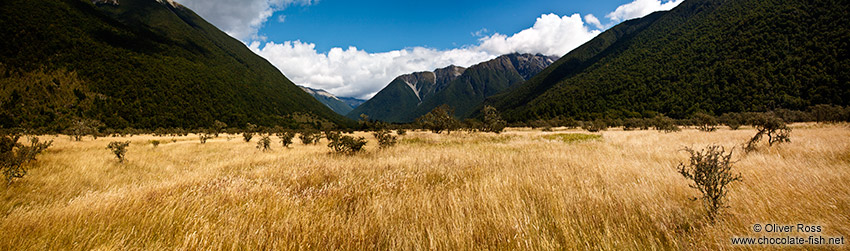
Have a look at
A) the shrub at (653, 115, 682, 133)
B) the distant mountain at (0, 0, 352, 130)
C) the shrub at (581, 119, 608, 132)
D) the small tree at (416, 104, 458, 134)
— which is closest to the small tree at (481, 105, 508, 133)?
the small tree at (416, 104, 458, 134)

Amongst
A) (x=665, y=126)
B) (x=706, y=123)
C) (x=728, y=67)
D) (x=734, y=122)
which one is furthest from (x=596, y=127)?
(x=728, y=67)

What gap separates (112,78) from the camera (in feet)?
335

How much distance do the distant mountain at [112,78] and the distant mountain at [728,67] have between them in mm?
148618

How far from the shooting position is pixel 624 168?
5.54 meters

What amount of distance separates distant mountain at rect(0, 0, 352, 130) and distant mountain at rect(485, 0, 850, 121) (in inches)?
5851

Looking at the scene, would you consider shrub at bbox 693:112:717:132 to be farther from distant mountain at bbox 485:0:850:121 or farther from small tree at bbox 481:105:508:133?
distant mountain at bbox 485:0:850:121

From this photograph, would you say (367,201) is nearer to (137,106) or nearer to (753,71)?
(753,71)

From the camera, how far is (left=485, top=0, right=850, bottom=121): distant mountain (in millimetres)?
73344

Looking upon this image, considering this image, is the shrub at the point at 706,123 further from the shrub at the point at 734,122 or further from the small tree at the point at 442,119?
the small tree at the point at 442,119

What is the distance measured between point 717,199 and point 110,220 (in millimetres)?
6639

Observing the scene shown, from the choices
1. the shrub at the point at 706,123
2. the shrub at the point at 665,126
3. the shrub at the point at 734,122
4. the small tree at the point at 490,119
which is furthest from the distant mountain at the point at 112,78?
the shrub at the point at 734,122

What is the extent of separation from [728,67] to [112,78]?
228m

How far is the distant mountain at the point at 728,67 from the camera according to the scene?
7334cm

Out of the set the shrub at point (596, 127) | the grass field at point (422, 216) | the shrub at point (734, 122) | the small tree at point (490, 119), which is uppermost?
the grass field at point (422, 216)
